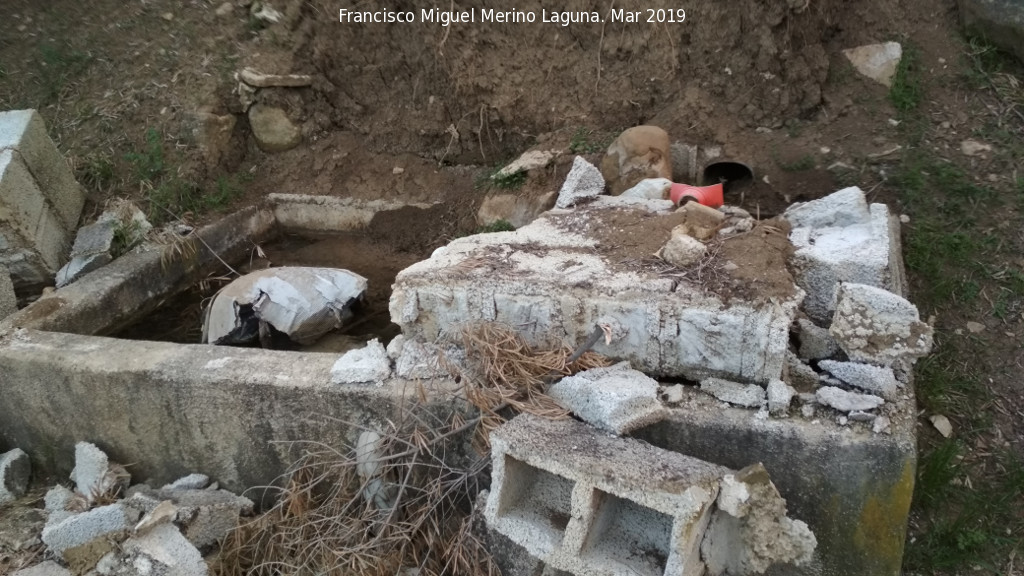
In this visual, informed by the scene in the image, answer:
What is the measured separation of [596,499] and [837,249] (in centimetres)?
145

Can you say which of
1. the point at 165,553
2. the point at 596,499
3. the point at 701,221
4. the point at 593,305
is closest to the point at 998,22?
the point at 701,221

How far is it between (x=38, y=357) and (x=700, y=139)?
3.84m

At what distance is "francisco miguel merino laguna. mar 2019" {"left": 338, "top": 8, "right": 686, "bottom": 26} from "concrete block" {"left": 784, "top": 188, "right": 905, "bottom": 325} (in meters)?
2.21

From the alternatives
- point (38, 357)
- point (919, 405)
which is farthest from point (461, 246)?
point (919, 405)

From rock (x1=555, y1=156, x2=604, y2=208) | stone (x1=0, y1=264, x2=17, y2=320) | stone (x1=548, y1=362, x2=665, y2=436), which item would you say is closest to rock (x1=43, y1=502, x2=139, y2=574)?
stone (x1=0, y1=264, x2=17, y2=320)

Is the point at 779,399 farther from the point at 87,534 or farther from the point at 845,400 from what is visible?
the point at 87,534

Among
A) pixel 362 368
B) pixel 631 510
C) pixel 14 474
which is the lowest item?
pixel 14 474

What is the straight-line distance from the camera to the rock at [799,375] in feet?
7.67

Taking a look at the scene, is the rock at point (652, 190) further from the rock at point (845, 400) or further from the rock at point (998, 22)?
the rock at point (998, 22)

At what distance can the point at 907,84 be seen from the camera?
4.32 metres

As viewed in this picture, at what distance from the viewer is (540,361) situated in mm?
2518

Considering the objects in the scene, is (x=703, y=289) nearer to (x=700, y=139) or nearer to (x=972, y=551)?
(x=972, y=551)

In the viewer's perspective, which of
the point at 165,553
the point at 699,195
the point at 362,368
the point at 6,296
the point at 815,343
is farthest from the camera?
the point at 6,296

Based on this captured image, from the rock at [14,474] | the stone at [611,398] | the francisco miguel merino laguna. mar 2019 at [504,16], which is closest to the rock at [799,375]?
the stone at [611,398]
